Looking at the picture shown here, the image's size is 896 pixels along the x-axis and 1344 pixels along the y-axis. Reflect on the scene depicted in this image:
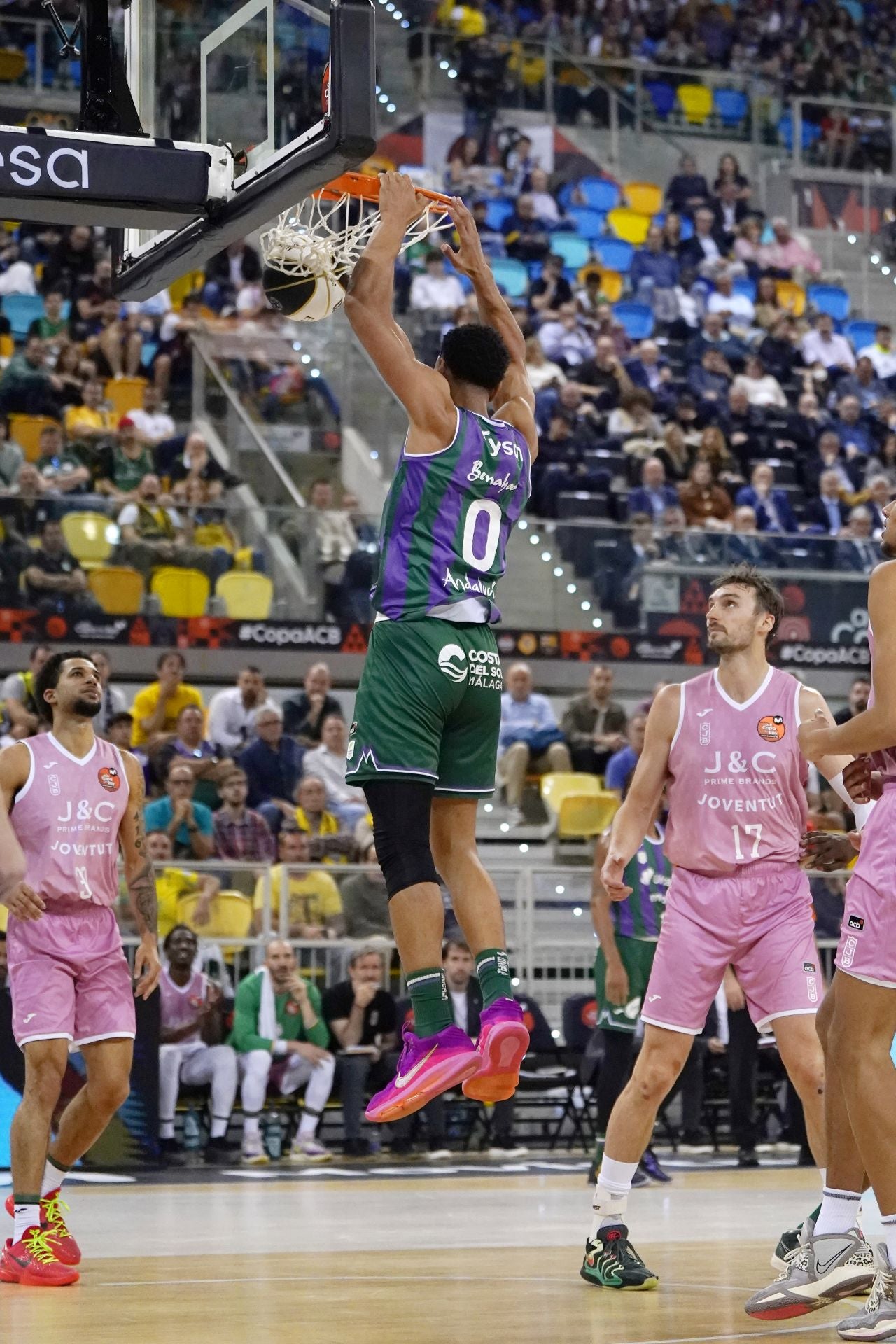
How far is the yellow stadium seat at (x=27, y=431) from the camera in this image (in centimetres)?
Result: 1736

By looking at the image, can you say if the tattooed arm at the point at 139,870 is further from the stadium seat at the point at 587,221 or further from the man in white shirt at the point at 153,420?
the stadium seat at the point at 587,221

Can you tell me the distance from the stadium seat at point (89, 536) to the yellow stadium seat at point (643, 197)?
12454mm

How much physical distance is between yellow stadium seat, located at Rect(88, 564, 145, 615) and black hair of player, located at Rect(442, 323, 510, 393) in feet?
32.9

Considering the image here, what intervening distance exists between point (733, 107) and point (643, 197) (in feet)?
7.35

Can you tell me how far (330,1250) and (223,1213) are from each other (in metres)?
1.76

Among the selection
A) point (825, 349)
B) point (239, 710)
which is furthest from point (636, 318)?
point (239, 710)

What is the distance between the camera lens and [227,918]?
13625 mm

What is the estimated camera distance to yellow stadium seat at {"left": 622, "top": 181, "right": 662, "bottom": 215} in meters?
26.1

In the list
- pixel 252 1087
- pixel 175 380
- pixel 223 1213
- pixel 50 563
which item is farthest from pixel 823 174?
pixel 223 1213

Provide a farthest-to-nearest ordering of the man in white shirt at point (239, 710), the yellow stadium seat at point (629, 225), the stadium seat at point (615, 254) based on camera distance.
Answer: the yellow stadium seat at point (629, 225)
the stadium seat at point (615, 254)
the man in white shirt at point (239, 710)

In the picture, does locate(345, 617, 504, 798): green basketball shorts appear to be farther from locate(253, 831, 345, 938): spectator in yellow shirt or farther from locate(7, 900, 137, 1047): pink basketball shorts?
locate(253, 831, 345, 938): spectator in yellow shirt

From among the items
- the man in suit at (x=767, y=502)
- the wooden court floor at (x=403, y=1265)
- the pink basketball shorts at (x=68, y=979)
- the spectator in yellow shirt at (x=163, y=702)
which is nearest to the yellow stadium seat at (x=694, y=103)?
the man in suit at (x=767, y=502)

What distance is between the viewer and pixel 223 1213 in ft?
33.4

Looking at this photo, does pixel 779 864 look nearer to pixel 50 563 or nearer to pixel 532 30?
pixel 50 563
